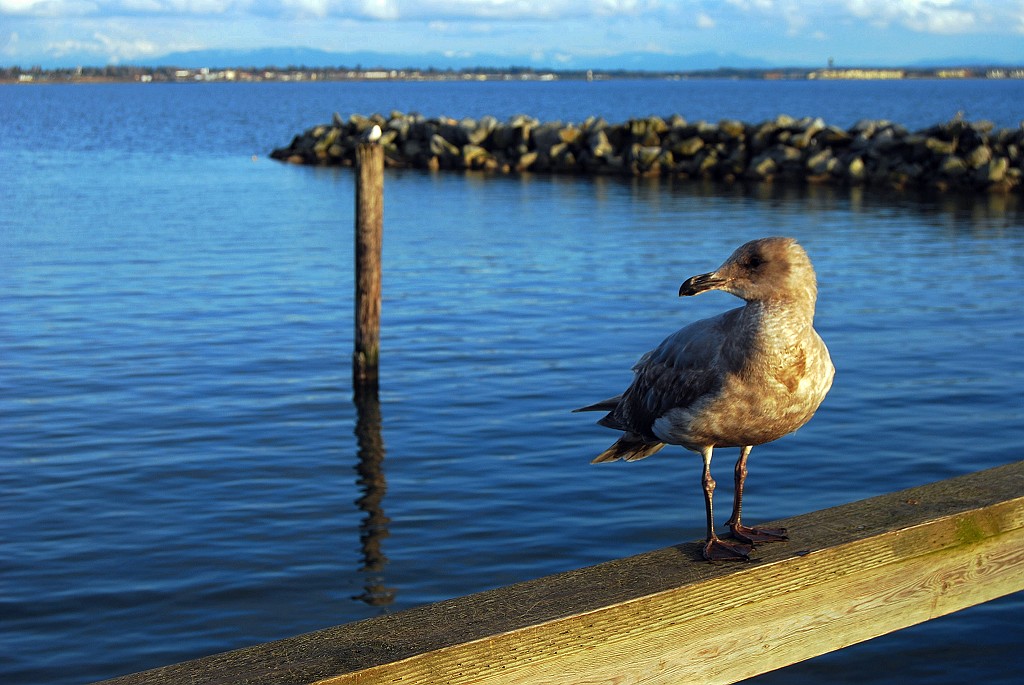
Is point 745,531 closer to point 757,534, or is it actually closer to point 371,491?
point 757,534

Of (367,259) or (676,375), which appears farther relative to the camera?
(367,259)

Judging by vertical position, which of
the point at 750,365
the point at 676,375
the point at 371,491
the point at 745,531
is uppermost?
the point at 750,365

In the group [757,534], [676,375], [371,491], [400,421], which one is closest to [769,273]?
[676,375]

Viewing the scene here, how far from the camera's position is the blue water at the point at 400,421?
6887 millimetres

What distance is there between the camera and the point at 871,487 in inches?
342

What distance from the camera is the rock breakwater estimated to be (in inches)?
1302

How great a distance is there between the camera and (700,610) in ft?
8.91

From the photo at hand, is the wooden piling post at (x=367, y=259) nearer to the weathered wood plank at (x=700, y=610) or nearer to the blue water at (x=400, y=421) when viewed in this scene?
the blue water at (x=400, y=421)

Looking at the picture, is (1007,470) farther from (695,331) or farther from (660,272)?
(660,272)

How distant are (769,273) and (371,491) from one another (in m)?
5.68

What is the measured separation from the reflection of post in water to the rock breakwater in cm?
2529

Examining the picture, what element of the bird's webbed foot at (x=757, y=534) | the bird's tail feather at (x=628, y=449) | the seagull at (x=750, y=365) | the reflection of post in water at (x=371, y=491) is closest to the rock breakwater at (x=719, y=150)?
the reflection of post in water at (x=371, y=491)

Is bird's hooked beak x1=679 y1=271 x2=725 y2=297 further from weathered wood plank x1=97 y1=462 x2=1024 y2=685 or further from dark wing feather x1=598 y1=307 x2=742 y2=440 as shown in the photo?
weathered wood plank x1=97 y1=462 x2=1024 y2=685

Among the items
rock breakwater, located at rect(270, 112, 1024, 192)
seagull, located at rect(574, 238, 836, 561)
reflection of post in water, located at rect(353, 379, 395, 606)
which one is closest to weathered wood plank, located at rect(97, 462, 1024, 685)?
seagull, located at rect(574, 238, 836, 561)
